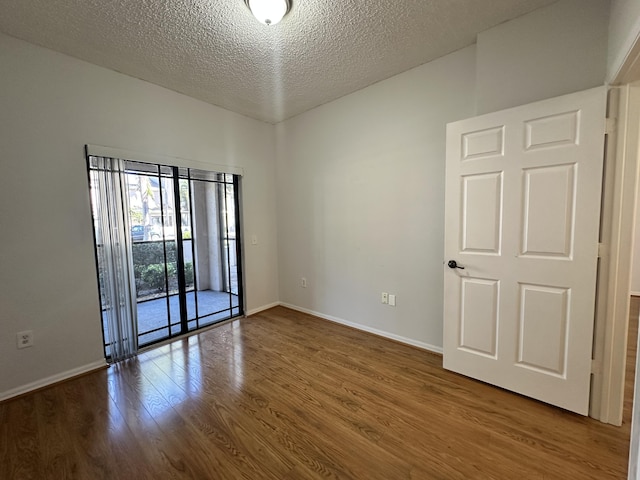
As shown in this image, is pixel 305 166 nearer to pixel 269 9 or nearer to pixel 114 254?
pixel 269 9

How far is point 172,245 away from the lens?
302cm

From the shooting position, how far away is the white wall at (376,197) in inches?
100

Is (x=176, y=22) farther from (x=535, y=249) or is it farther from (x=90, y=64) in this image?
(x=535, y=249)

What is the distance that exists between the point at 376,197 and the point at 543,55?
64.9 inches

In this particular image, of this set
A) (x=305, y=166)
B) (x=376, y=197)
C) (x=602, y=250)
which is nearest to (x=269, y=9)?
(x=376, y=197)

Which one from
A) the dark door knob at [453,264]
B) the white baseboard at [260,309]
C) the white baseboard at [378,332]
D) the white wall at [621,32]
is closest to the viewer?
the white wall at [621,32]

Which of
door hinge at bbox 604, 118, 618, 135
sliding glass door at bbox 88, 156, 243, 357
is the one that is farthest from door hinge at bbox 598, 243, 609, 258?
sliding glass door at bbox 88, 156, 243, 357

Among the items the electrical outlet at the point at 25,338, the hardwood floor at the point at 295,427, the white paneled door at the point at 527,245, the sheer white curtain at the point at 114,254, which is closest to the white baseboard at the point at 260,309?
the hardwood floor at the point at 295,427

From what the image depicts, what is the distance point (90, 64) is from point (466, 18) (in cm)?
313

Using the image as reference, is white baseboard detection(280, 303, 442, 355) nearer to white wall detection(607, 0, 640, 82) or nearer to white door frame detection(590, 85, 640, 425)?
white door frame detection(590, 85, 640, 425)

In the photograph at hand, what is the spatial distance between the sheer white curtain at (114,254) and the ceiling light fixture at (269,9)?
182cm

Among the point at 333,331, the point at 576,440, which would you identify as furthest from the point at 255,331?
the point at 576,440

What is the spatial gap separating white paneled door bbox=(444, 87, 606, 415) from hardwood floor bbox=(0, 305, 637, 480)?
0.28m

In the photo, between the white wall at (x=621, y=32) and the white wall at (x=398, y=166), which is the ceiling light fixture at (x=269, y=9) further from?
the white wall at (x=621, y=32)
